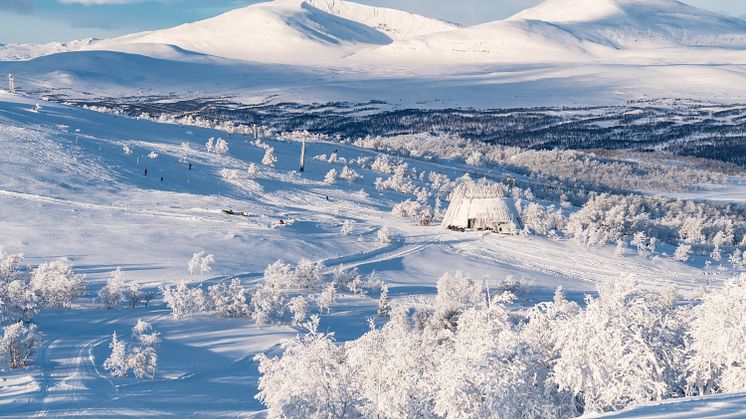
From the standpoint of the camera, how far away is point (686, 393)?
1096 cm

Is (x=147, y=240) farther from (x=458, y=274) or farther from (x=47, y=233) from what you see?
(x=458, y=274)

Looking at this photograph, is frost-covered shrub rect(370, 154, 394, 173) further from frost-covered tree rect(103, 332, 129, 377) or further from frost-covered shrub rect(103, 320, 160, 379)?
frost-covered tree rect(103, 332, 129, 377)

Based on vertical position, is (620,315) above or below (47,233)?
above

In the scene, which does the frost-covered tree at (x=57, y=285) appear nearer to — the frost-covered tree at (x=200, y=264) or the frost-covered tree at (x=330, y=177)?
the frost-covered tree at (x=200, y=264)

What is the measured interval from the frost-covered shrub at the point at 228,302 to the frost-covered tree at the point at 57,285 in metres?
2.99

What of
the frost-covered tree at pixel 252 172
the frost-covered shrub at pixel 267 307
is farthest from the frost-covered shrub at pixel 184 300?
the frost-covered tree at pixel 252 172

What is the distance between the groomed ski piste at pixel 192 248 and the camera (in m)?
14.7

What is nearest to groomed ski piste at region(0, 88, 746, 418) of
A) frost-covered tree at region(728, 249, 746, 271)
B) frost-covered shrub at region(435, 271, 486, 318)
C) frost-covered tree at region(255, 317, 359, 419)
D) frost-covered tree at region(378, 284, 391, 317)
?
frost-covered tree at region(378, 284, 391, 317)

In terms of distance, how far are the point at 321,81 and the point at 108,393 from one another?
152m

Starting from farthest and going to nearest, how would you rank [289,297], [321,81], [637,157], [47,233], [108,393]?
[321,81]
[637,157]
[47,233]
[289,297]
[108,393]

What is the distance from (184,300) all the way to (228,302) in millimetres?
1099

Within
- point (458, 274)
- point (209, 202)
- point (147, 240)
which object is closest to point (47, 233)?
point (147, 240)

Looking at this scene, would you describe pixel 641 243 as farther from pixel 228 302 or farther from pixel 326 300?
pixel 228 302

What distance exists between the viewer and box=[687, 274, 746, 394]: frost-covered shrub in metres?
11.0
